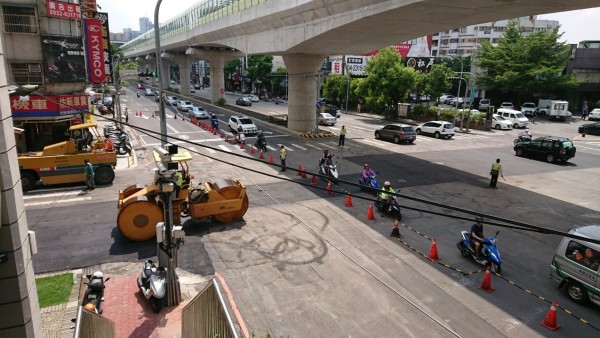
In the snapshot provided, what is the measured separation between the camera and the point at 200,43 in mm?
56844

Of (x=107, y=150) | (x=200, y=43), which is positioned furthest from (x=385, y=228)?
(x=200, y=43)

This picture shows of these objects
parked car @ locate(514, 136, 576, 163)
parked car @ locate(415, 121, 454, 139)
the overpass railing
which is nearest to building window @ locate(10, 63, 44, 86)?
the overpass railing

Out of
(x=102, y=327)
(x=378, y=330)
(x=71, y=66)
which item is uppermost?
(x=71, y=66)

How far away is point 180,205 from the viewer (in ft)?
47.5

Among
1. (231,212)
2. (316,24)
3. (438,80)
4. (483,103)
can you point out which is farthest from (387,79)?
(231,212)

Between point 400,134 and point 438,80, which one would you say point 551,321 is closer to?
A: point 400,134

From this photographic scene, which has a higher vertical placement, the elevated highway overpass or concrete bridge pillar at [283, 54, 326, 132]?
the elevated highway overpass

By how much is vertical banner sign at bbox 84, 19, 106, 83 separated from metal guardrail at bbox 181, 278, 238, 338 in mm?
27988

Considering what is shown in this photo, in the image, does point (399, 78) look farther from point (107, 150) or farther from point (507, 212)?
point (107, 150)

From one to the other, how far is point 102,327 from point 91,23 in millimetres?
28828

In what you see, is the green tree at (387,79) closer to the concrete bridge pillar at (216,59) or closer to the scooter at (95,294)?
the concrete bridge pillar at (216,59)

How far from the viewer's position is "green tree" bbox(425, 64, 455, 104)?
48.8 metres

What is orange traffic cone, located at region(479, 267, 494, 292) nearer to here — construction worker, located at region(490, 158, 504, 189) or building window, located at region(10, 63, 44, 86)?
construction worker, located at region(490, 158, 504, 189)

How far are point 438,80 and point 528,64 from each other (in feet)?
58.7
